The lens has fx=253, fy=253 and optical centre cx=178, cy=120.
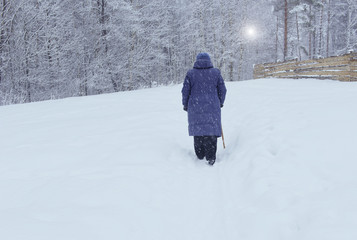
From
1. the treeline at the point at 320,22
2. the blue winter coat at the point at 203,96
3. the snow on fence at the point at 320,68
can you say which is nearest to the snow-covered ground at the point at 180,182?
the blue winter coat at the point at 203,96

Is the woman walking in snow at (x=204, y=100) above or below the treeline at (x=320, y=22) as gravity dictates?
below

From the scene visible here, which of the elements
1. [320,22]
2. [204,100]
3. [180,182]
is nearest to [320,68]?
[204,100]

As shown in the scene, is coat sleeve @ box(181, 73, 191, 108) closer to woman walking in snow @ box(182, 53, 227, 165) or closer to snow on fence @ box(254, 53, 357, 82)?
woman walking in snow @ box(182, 53, 227, 165)

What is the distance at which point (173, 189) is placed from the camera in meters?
3.37

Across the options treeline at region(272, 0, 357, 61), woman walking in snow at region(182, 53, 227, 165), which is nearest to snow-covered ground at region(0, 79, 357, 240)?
woman walking in snow at region(182, 53, 227, 165)

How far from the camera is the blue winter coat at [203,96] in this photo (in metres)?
4.42

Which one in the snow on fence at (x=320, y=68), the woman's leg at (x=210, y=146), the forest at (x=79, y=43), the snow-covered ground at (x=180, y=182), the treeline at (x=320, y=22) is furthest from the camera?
the treeline at (x=320, y=22)

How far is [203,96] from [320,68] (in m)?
11.1

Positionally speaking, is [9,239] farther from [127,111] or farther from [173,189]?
[127,111]

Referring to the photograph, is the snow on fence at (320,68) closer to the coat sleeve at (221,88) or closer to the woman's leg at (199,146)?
the coat sleeve at (221,88)

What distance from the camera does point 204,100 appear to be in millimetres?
4465

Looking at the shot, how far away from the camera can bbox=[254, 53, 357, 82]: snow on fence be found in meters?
10.9

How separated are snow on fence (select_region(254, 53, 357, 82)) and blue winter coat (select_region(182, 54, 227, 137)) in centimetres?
929

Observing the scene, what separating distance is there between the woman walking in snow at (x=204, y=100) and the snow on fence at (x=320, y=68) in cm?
927
